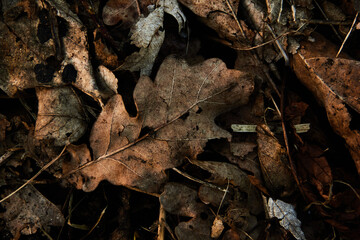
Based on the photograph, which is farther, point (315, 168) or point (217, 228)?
point (315, 168)

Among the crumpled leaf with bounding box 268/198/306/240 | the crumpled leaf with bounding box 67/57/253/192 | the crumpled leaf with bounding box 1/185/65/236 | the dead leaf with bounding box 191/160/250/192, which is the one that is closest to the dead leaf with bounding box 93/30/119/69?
the crumpled leaf with bounding box 67/57/253/192

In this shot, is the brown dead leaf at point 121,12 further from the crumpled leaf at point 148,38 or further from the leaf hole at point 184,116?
the leaf hole at point 184,116

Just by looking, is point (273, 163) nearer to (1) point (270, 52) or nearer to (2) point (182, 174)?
(2) point (182, 174)

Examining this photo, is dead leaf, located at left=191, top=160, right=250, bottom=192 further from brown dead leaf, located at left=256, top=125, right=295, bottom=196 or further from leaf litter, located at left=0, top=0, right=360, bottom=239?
brown dead leaf, located at left=256, top=125, right=295, bottom=196

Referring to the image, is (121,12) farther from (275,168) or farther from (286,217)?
(286,217)

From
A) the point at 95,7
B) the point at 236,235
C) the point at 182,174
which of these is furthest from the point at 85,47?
the point at 236,235

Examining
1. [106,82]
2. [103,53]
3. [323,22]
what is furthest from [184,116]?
[323,22]

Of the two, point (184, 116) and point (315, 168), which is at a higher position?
point (184, 116)
